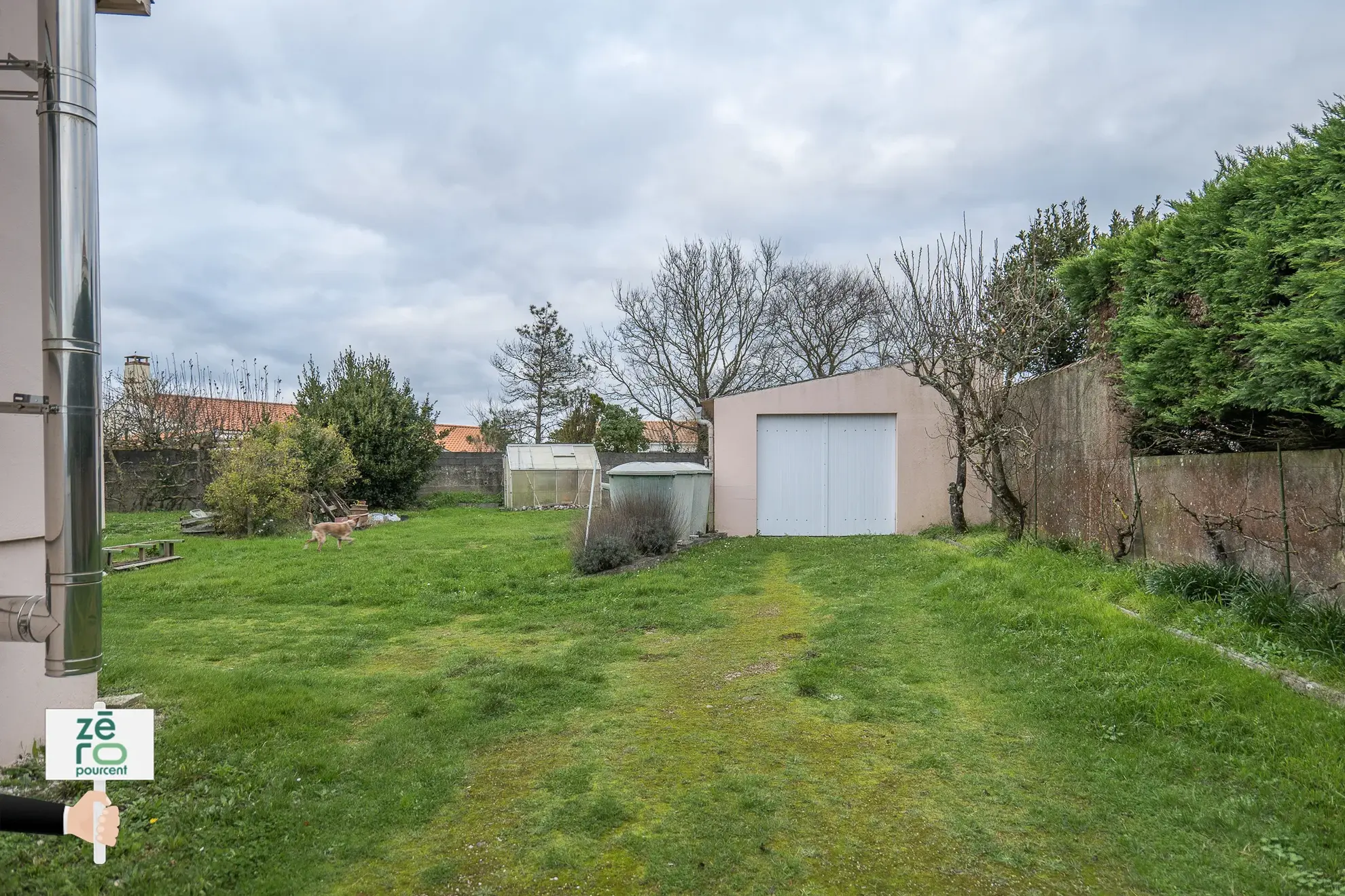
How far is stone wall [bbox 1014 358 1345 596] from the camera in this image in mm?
4656

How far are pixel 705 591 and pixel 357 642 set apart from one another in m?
3.57

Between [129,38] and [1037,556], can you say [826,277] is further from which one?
[129,38]

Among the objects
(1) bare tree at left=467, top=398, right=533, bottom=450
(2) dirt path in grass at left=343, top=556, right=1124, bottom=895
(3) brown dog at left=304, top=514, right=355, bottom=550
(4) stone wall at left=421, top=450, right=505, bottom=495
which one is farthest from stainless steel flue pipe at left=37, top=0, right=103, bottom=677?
(1) bare tree at left=467, top=398, right=533, bottom=450

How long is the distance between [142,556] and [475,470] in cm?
1457

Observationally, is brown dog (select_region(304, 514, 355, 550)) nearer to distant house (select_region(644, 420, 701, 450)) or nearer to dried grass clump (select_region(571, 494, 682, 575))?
dried grass clump (select_region(571, 494, 682, 575))

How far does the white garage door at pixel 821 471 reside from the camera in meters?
13.4

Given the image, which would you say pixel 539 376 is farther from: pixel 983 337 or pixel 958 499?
pixel 983 337

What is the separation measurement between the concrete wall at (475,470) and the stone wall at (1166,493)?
15.8 meters

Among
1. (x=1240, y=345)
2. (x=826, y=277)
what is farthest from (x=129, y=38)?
(x=826, y=277)

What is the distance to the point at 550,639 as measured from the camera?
608 centimetres

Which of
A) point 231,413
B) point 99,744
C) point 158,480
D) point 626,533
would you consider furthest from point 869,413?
point 231,413

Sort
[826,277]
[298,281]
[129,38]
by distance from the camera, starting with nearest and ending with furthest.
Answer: [129,38], [298,281], [826,277]

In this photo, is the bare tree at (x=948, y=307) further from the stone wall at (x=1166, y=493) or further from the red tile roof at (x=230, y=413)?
the red tile roof at (x=230, y=413)

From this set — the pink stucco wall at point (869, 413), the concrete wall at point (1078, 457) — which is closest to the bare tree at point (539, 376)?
the pink stucco wall at point (869, 413)
